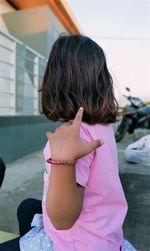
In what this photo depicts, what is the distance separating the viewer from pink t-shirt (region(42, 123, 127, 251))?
1.04m

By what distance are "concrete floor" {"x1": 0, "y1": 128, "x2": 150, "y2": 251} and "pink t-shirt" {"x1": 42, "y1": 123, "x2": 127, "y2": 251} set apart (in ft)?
3.44

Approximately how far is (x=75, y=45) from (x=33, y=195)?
2059mm

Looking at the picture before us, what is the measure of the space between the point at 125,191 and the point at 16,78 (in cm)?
264

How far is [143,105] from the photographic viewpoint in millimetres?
8320

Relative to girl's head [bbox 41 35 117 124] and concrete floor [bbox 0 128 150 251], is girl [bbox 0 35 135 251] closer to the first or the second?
girl's head [bbox 41 35 117 124]

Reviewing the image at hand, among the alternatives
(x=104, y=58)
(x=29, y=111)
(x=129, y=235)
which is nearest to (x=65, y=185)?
(x=104, y=58)

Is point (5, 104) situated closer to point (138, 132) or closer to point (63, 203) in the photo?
point (63, 203)

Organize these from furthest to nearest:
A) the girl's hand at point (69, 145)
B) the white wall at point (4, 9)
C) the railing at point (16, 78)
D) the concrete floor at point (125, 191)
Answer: the white wall at point (4, 9) < the railing at point (16, 78) < the concrete floor at point (125, 191) < the girl's hand at point (69, 145)

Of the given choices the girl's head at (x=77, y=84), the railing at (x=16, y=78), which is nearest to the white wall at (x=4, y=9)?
the railing at (x=16, y=78)

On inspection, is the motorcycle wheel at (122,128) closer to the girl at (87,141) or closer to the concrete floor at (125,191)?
the concrete floor at (125,191)

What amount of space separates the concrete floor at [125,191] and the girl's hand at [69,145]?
1358 millimetres

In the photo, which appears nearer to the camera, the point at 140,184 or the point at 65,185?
the point at 65,185

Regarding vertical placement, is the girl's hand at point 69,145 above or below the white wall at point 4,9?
below

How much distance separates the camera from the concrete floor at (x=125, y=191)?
2236 millimetres
